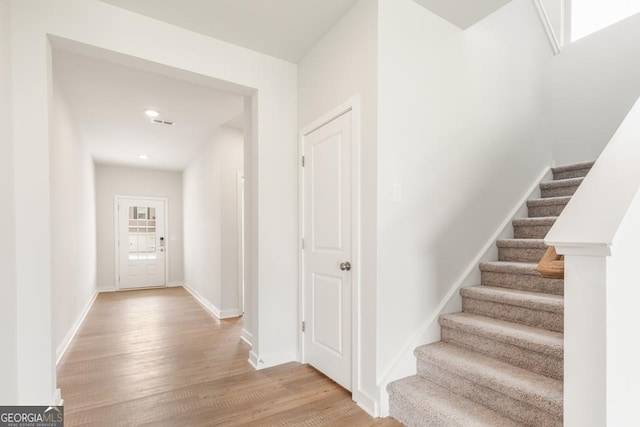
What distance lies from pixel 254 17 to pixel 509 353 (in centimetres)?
290

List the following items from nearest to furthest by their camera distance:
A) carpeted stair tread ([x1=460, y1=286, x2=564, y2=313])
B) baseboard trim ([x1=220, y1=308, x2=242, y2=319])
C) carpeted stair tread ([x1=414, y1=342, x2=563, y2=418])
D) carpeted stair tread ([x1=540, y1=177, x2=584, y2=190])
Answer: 1. carpeted stair tread ([x1=414, y1=342, x2=563, y2=418])
2. carpeted stair tread ([x1=460, y1=286, x2=564, y2=313])
3. carpeted stair tread ([x1=540, y1=177, x2=584, y2=190])
4. baseboard trim ([x1=220, y1=308, x2=242, y2=319])

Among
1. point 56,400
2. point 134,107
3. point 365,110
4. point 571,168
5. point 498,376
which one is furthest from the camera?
point 134,107

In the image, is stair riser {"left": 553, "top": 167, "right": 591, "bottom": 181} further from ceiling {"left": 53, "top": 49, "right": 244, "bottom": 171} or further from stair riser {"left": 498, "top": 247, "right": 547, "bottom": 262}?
ceiling {"left": 53, "top": 49, "right": 244, "bottom": 171}

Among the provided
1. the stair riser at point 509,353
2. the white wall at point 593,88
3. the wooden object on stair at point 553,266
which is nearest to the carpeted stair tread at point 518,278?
the stair riser at point 509,353

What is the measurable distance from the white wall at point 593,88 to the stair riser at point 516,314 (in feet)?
7.52

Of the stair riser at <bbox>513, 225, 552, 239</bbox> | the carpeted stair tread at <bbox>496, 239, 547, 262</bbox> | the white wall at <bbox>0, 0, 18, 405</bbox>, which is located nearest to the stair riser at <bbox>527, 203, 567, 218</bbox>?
the stair riser at <bbox>513, 225, 552, 239</bbox>

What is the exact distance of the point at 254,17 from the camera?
2.35m

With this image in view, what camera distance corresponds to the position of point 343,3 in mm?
2221

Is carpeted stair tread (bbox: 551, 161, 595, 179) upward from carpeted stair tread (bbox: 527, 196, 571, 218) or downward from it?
upward

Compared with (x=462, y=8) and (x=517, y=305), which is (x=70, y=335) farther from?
(x=462, y=8)

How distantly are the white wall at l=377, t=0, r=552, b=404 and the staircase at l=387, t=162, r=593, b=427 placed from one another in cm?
17

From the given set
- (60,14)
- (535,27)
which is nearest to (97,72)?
(60,14)

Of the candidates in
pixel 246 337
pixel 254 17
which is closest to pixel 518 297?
pixel 246 337

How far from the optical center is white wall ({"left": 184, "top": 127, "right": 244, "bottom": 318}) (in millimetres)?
4508
